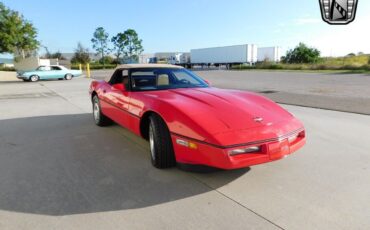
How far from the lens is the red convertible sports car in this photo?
2670 millimetres

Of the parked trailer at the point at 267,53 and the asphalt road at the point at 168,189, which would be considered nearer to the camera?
the asphalt road at the point at 168,189

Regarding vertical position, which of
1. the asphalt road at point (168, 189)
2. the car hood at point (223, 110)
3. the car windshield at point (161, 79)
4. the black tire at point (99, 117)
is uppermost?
the car windshield at point (161, 79)

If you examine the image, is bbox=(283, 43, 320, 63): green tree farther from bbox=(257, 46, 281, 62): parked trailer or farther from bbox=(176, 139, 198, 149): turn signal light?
bbox=(176, 139, 198, 149): turn signal light

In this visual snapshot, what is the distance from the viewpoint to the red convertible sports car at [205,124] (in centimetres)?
267

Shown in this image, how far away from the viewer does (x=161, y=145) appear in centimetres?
315

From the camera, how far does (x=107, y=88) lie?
503 cm

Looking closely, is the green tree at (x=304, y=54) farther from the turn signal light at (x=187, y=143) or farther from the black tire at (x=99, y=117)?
the turn signal light at (x=187, y=143)

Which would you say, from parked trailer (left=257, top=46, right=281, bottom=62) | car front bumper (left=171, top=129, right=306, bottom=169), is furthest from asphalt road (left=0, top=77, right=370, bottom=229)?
parked trailer (left=257, top=46, right=281, bottom=62)

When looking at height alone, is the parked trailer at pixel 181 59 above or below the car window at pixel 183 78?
above

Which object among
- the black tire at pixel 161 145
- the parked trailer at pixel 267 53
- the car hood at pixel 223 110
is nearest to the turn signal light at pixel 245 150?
the car hood at pixel 223 110

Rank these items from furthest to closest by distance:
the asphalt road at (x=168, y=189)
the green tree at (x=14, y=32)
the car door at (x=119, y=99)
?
A: the green tree at (x=14, y=32) < the car door at (x=119, y=99) < the asphalt road at (x=168, y=189)

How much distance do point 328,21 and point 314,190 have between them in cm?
407

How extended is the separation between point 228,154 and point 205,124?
0.39 m

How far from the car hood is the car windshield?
0.46 meters
